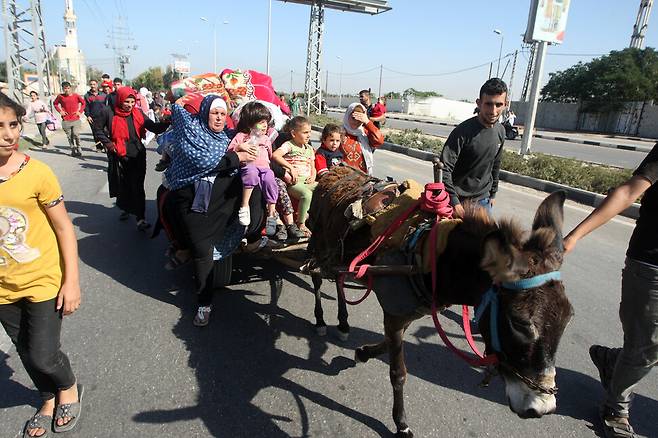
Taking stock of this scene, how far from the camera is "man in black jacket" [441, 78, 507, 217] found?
3.41 metres

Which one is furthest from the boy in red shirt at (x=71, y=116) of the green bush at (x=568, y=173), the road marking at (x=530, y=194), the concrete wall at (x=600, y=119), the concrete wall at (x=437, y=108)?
the concrete wall at (x=437, y=108)

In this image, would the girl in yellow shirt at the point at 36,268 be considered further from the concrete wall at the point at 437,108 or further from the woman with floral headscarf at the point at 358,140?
the concrete wall at the point at 437,108

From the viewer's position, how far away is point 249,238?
401 centimetres

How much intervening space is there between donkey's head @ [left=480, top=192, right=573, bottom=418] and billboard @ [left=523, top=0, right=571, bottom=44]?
13.9m

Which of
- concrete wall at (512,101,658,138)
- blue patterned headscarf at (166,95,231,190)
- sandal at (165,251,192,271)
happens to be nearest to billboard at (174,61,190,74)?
sandal at (165,251,192,271)

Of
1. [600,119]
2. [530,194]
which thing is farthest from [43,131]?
[600,119]

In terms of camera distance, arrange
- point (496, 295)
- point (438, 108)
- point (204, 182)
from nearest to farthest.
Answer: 1. point (496, 295)
2. point (204, 182)
3. point (438, 108)

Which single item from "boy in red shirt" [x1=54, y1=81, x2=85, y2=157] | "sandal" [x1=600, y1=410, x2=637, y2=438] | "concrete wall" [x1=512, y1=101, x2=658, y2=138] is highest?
"concrete wall" [x1=512, y1=101, x2=658, y2=138]

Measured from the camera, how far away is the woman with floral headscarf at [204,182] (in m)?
3.35

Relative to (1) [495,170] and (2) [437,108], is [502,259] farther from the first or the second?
(2) [437,108]

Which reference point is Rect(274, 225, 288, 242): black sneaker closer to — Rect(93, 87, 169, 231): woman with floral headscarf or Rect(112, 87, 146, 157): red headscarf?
Rect(93, 87, 169, 231): woman with floral headscarf

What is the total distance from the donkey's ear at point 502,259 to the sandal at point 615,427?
165 centimetres

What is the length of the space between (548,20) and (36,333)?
15.3 m

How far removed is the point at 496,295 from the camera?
1.83 meters
